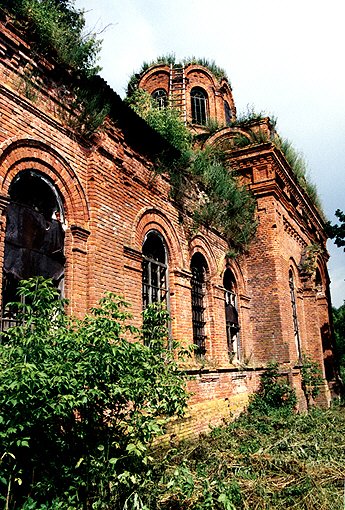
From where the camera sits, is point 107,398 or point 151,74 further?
point 151,74

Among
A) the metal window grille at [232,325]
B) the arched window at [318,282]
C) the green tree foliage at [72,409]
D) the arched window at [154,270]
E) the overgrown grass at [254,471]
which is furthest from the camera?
the arched window at [318,282]

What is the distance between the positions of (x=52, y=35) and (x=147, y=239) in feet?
13.0

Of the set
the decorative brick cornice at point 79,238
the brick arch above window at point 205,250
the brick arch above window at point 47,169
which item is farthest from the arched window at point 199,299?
the brick arch above window at point 47,169

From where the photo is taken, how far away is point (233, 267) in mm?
12703

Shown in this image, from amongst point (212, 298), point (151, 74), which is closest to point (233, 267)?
point (212, 298)

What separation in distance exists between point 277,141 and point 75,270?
1054 centimetres

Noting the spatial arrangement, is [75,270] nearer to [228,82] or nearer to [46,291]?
[46,291]

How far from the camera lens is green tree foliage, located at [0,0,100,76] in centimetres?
634

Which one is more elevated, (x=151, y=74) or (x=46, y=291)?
(x=151, y=74)

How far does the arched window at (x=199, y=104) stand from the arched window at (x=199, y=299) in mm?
12520

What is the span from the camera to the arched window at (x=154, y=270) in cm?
871

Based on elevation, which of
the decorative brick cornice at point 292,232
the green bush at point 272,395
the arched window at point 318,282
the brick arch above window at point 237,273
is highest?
the decorative brick cornice at point 292,232

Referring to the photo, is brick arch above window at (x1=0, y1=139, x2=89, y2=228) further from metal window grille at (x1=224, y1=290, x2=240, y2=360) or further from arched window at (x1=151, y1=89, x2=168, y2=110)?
arched window at (x1=151, y1=89, x2=168, y2=110)

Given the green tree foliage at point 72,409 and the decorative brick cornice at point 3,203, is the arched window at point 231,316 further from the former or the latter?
the decorative brick cornice at point 3,203
